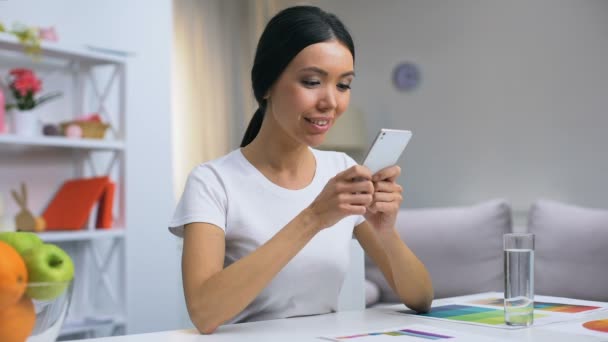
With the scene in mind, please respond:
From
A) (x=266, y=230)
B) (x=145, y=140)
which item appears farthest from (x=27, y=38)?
(x=266, y=230)

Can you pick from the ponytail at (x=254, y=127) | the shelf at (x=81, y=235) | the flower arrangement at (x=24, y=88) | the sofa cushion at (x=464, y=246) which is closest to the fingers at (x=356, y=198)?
the ponytail at (x=254, y=127)

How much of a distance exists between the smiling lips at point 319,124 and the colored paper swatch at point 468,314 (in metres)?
0.41

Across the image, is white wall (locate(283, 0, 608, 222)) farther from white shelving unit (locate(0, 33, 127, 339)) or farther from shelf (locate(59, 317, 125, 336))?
shelf (locate(59, 317, 125, 336))

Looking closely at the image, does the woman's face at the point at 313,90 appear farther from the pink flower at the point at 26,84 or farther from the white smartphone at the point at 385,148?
Result: the pink flower at the point at 26,84

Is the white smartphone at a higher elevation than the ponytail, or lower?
lower

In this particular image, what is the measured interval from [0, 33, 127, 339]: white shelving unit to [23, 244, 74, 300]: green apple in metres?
1.98

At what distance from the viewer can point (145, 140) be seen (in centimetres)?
319

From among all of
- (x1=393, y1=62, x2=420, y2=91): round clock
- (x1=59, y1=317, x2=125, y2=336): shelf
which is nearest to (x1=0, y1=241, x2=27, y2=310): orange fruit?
(x1=59, y1=317, x2=125, y2=336): shelf

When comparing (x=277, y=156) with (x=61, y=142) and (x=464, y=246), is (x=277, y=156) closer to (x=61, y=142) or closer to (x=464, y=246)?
(x=61, y=142)

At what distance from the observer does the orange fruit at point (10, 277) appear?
79 centimetres

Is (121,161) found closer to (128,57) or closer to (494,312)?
(128,57)

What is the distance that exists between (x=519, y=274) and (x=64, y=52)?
7.00ft

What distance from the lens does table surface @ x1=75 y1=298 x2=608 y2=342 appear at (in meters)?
1.13

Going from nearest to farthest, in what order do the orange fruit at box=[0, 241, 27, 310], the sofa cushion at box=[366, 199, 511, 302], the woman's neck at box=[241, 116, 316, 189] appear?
the orange fruit at box=[0, 241, 27, 310] < the woman's neck at box=[241, 116, 316, 189] < the sofa cushion at box=[366, 199, 511, 302]
